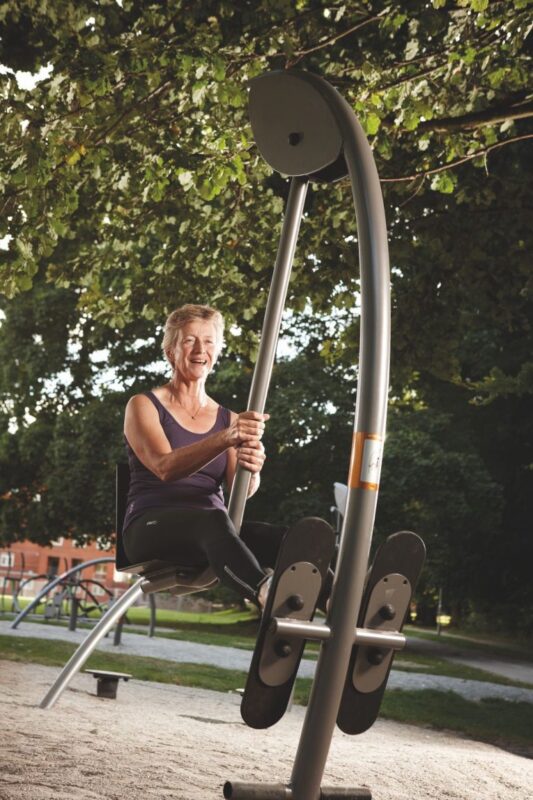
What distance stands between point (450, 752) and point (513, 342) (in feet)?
50.2

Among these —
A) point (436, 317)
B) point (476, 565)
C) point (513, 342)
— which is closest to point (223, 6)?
point (436, 317)

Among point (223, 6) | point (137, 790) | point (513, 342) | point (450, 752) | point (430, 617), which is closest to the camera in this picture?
point (137, 790)

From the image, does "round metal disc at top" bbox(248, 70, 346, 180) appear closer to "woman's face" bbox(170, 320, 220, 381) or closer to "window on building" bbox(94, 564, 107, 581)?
"woman's face" bbox(170, 320, 220, 381)

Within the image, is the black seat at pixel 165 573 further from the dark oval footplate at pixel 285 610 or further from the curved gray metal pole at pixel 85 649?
the curved gray metal pole at pixel 85 649

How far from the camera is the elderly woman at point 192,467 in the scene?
4008 millimetres

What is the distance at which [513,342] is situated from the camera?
21.3 m

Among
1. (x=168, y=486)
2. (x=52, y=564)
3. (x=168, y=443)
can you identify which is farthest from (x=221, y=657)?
(x=52, y=564)

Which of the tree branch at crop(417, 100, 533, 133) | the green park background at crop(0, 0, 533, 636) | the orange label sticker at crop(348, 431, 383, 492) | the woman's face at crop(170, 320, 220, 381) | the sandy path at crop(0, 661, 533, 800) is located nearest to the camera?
the orange label sticker at crop(348, 431, 383, 492)

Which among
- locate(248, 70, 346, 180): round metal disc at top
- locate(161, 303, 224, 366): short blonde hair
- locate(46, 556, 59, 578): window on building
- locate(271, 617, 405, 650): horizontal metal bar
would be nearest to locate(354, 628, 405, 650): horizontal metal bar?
locate(271, 617, 405, 650): horizontal metal bar

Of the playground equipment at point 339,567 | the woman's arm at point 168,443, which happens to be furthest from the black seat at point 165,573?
→ the woman's arm at point 168,443

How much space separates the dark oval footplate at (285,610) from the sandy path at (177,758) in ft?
3.56

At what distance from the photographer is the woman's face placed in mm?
4598

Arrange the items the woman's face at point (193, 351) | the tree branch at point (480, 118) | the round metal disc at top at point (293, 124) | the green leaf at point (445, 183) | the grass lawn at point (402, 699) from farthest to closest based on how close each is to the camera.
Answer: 1. the grass lawn at point (402, 699)
2. the green leaf at point (445, 183)
3. the tree branch at point (480, 118)
4. the woman's face at point (193, 351)
5. the round metal disc at top at point (293, 124)

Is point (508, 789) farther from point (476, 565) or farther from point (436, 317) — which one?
point (476, 565)
